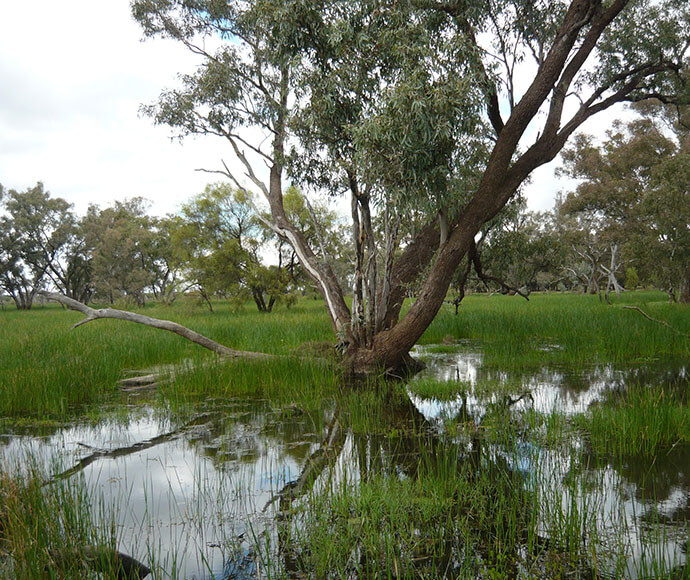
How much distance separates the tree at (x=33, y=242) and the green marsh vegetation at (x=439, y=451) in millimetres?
46990

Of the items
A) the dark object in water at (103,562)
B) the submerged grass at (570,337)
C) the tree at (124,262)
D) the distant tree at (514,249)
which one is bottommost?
the dark object in water at (103,562)

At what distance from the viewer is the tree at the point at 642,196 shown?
19.7 meters

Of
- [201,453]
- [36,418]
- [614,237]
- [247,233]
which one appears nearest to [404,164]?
[201,453]

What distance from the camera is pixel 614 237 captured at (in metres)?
29.5

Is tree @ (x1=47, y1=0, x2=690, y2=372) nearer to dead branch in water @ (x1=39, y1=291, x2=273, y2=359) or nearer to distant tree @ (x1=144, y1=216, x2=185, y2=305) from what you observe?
dead branch in water @ (x1=39, y1=291, x2=273, y2=359)

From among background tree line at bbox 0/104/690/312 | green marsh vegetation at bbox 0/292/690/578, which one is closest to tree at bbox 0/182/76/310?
background tree line at bbox 0/104/690/312

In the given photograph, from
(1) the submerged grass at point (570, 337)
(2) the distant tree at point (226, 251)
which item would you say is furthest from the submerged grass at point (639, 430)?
(2) the distant tree at point (226, 251)

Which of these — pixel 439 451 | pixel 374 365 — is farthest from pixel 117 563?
pixel 374 365

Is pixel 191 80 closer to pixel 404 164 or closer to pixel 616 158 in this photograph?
pixel 404 164

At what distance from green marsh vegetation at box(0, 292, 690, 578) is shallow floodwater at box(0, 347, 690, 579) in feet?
0.17

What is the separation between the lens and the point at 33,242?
5288 centimetres

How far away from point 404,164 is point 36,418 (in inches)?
273

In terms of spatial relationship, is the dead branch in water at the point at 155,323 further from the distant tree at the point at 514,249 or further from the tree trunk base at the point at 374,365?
the distant tree at the point at 514,249

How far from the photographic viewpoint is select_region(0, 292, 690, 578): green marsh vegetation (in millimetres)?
3420
